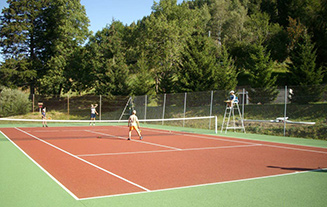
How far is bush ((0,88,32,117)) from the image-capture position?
3556 centimetres

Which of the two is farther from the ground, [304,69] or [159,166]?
[304,69]

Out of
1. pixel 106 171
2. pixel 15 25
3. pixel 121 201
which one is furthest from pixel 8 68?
pixel 121 201

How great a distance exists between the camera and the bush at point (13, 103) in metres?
35.6

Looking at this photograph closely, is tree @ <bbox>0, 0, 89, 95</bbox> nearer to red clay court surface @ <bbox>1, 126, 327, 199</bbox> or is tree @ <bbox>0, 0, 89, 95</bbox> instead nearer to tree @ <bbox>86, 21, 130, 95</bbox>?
tree @ <bbox>86, 21, 130, 95</bbox>

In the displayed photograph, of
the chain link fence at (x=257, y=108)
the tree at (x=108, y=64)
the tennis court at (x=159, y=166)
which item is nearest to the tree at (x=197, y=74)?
the chain link fence at (x=257, y=108)

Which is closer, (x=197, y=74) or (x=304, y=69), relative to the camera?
(x=304, y=69)

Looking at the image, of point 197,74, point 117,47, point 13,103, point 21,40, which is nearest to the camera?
point 197,74

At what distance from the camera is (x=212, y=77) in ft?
98.6

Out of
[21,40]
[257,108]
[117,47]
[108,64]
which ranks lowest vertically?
[257,108]

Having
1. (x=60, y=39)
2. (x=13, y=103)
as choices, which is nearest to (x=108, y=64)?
(x=13, y=103)

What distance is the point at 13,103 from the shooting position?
3553 cm

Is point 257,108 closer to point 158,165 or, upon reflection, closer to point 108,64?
point 158,165

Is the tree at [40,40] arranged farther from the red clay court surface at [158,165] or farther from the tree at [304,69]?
the red clay court surface at [158,165]

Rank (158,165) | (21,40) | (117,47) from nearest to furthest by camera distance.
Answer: (158,165) → (117,47) → (21,40)
